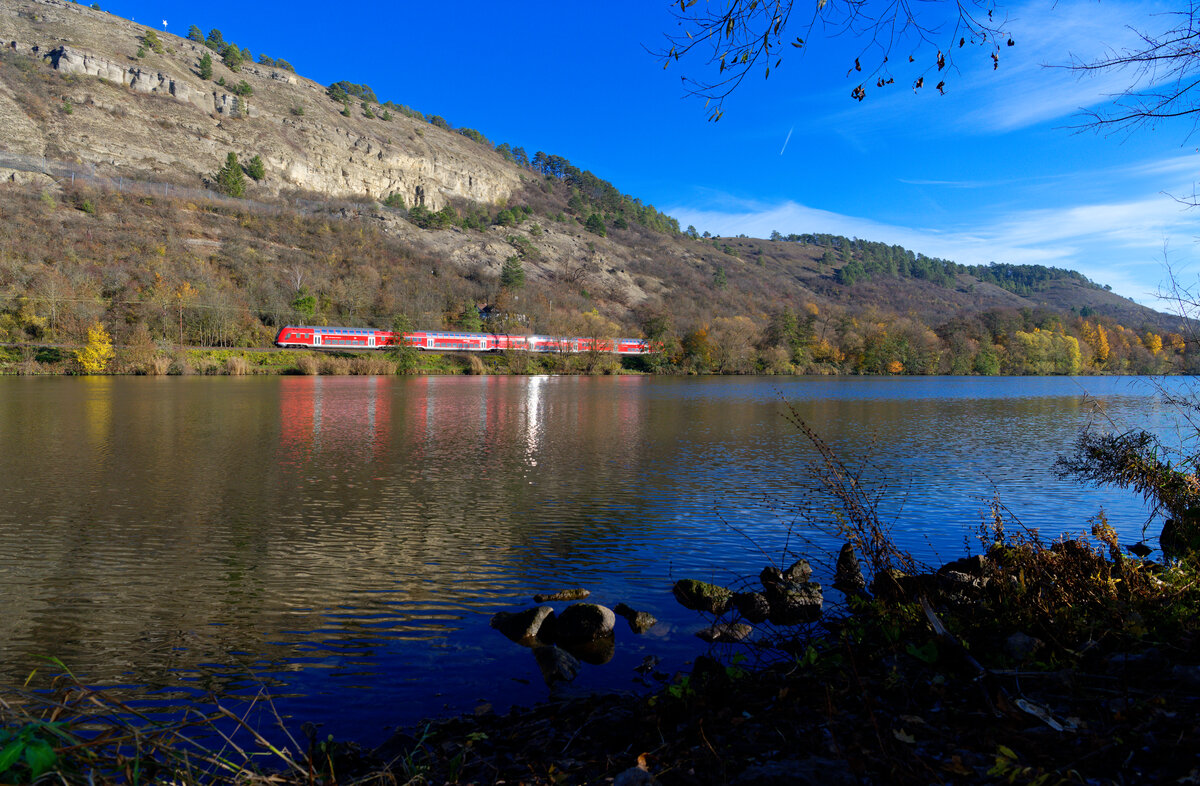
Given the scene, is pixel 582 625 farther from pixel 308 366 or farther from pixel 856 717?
pixel 308 366

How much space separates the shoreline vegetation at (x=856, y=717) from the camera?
3.37m

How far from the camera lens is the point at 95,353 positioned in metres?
62.4

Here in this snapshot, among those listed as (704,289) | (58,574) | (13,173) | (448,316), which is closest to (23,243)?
(13,173)

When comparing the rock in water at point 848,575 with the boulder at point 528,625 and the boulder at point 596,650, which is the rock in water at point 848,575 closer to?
the boulder at point 596,650

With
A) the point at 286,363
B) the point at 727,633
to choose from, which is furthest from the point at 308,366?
the point at 727,633

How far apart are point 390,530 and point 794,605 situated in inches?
305

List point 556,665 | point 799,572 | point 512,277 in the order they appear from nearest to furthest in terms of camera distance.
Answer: point 556,665, point 799,572, point 512,277

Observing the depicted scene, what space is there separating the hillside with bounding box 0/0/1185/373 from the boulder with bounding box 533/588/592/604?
73517 mm

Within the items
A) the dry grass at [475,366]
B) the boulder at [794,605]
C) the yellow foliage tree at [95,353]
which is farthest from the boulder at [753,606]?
the dry grass at [475,366]

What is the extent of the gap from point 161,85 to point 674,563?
619 ft

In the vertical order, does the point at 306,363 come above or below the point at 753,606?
above

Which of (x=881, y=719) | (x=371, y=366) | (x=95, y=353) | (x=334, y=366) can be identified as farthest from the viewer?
(x=371, y=366)

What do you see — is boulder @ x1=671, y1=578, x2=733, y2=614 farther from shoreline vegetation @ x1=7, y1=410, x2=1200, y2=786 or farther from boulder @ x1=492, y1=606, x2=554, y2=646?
boulder @ x1=492, y1=606, x2=554, y2=646

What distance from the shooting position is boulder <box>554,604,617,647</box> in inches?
304
